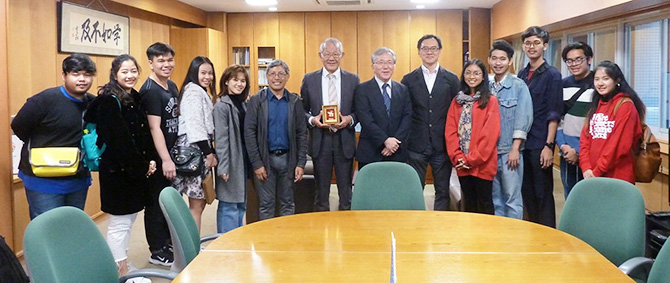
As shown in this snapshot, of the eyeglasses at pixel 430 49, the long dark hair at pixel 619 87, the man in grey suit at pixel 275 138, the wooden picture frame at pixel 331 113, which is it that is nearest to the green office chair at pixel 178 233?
the man in grey suit at pixel 275 138

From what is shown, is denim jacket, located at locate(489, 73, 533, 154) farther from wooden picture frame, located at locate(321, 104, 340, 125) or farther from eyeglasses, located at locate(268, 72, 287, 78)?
eyeglasses, located at locate(268, 72, 287, 78)

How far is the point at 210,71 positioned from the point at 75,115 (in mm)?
970

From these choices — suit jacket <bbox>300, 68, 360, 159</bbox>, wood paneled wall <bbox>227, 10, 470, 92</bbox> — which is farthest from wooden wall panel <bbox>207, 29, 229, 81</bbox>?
suit jacket <bbox>300, 68, 360, 159</bbox>

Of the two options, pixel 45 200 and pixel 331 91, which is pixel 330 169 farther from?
pixel 45 200

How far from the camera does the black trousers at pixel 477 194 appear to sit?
3998 millimetres

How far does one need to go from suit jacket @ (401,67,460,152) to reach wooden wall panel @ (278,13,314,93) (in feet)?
17.2

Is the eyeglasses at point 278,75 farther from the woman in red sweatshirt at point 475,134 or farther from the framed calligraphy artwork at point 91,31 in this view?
the framed calligraphy artwork at point 91,31

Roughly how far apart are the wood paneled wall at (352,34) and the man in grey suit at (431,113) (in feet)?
16.4

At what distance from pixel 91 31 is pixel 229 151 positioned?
2.61 metres

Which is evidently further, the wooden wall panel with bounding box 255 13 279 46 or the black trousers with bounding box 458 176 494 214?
the wooden wall panel with bounding box 255 13 279 46

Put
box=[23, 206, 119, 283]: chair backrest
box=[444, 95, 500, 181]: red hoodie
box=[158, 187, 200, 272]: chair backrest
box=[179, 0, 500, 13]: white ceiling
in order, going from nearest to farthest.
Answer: box=[23, 206, 119, 283]: chair backrest → box=[158, 187, 200, 272]: chair backrest → box=[444, 95, 500, 181]: red hoodie → box=[179, 0, 500, 13]: white ceiling

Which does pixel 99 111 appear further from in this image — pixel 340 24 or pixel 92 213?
pixel 340 24

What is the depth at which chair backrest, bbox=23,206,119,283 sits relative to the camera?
1776 mm

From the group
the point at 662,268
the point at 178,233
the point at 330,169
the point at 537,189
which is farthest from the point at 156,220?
the point at 662,268
